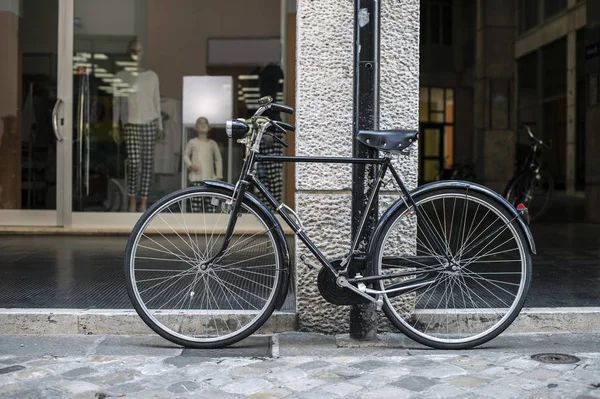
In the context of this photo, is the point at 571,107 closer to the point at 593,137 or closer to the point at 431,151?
the point at 431,151

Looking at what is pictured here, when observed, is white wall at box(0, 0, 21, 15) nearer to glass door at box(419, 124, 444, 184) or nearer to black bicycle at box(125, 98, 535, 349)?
black bicycle at box(125, 98, 535, 349)

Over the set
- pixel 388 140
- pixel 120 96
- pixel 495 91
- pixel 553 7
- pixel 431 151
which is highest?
pixel 553 7

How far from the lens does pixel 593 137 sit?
1181 cm

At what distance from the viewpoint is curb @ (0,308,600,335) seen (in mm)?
4426

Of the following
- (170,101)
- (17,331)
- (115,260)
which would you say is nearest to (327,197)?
(17,331)

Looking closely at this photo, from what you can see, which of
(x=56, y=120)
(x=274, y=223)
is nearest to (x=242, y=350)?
(x=274, y=223)

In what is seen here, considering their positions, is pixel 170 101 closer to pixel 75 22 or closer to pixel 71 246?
pixel 75 22

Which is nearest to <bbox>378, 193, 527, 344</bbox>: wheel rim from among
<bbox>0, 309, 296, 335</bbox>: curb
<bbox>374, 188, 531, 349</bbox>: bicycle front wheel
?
<bbox>374, 188, 531, 349</bbox>: bicycle front wheel

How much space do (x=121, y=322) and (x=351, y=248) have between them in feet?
4.53

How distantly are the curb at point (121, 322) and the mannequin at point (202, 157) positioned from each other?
4.78 metres

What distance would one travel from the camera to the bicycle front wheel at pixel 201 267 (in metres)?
4.11

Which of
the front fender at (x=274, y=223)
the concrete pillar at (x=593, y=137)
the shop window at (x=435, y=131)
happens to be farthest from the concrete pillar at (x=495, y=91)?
the front fender at (x=274, y=223)

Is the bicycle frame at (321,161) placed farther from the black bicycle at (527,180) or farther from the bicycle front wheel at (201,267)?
the black bicycle at (527,180)

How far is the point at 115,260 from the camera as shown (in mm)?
6719
